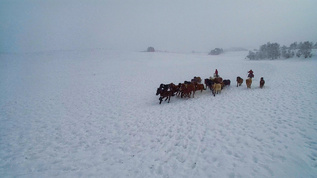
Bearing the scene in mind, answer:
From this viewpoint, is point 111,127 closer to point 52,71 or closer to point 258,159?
point 258,159

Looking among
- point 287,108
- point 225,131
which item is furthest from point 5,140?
point 287,108

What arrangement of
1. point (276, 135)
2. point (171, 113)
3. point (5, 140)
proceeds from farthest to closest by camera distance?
point (171, 113), point (5, 140), point (276, 135)

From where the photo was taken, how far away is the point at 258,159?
4.35m

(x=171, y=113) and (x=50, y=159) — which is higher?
(x=171, y=113)

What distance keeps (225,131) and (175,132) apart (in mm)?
2007

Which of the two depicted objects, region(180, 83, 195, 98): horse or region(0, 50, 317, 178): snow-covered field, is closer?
region(0, 50, 317, 178): snow-covered field

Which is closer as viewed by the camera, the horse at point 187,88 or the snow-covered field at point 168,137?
the snow-covered field at point 168,137

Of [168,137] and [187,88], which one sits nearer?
[168,137]

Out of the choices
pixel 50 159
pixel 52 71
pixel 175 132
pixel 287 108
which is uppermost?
pixel 52 71

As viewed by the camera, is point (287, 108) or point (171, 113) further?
point (171, 113)

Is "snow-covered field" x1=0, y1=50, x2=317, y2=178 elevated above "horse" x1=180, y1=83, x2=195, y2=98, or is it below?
below

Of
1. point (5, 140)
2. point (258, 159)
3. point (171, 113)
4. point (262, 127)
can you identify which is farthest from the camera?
point (171, 113)

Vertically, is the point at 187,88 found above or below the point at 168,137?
above

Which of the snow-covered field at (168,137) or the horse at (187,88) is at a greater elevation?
the horse at (187,88)
